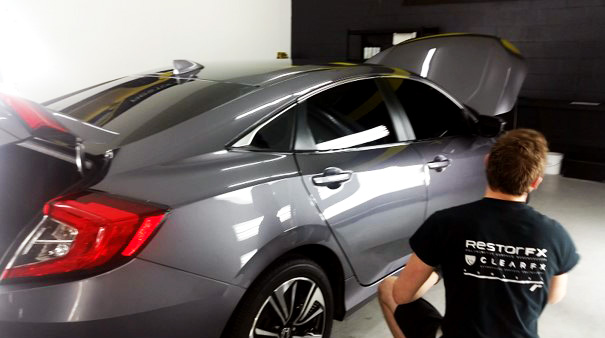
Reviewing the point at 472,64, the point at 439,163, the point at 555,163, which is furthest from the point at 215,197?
the point at 555,163

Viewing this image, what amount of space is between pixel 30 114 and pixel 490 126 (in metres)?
2.18

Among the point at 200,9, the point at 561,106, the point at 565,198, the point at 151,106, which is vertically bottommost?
the point at 565,198

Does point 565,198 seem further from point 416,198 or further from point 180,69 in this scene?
point 180,69

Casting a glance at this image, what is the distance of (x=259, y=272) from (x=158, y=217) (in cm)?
37

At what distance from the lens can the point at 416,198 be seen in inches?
82.0

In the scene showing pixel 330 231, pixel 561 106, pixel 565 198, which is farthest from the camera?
pixel 561 106

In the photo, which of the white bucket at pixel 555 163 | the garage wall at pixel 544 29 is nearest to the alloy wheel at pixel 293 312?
the garage wall at pixel 544 29

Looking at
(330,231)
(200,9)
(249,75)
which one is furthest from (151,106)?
(200,9)

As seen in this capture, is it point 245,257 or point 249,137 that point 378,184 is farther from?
point 245,257

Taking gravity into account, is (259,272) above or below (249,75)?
below

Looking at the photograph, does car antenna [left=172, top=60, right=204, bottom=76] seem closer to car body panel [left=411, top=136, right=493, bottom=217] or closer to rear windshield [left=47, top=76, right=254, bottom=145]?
rear windshield [left=47, top=76, right=254, bottom=145]

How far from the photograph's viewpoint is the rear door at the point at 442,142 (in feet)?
7.26

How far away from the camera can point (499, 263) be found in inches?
44.5

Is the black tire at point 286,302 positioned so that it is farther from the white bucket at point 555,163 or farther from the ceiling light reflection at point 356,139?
the white bucket at point 555,163
